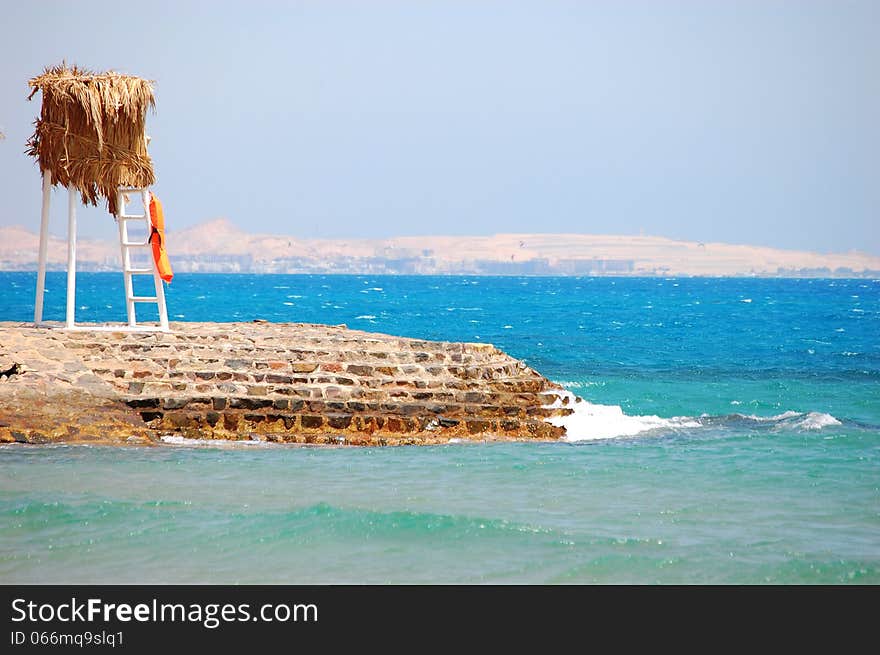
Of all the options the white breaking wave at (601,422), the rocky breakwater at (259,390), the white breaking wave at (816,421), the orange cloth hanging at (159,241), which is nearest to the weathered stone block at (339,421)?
the rocky breakwater at (259,390)

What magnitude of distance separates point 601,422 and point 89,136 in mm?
9336

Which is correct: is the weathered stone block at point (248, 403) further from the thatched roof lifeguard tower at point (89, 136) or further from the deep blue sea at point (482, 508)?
the thatched roof lifeguard tower at point (89, 136)

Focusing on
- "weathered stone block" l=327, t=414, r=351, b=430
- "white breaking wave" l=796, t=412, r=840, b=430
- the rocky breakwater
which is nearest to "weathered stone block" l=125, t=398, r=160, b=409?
the rocky breakwater

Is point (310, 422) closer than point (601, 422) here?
Yes

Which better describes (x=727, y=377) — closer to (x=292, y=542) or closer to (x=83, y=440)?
(x=83, y=440)

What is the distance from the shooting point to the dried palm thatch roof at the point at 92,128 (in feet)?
66.8

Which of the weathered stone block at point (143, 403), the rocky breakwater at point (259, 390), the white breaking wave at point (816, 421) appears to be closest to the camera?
the rocky breakwater at point (259, 390)

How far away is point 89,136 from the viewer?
20.5 m

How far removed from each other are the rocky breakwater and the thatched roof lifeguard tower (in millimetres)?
1716

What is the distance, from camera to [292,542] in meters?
12.4

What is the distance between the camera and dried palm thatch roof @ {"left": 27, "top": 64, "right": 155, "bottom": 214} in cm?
2038

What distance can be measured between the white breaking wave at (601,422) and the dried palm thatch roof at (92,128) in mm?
7766

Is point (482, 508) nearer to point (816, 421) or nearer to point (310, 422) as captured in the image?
point (310, 422)

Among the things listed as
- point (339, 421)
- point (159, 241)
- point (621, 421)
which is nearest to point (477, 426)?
point (339, 421)
